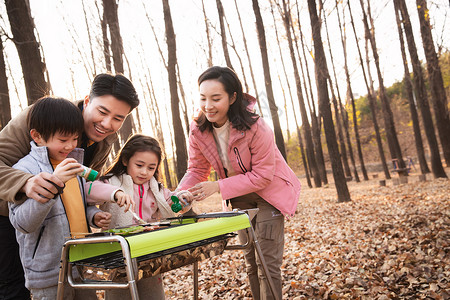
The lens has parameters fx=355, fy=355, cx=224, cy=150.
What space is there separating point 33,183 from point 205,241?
0.83 meters

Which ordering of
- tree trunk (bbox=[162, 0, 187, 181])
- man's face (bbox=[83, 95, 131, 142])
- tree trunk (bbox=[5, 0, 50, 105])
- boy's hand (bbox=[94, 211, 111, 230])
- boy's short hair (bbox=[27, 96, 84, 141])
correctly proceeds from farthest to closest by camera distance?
tree trunk (bbox=[162, 0, 187, 181])
tree trunk (bbox=[5, 0, 50, 105])
man's face (bbox=[83, 95, 131, 142])
boy's hand (bbox=[94, 211, 111, 230])
boy's short hair (bbox=[27, 96, 84, 141])

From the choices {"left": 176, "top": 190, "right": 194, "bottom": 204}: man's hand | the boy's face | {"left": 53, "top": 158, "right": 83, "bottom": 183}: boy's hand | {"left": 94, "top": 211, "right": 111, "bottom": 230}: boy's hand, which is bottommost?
{"left": 94, "top": 211, "right": 111, "bottom": 230}: boy's hand

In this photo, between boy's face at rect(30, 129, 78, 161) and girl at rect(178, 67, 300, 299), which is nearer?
boy's face at rect(30, 129, 78, 161)

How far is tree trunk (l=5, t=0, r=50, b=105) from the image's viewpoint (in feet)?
16.9

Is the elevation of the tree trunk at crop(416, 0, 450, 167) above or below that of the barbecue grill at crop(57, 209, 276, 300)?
above

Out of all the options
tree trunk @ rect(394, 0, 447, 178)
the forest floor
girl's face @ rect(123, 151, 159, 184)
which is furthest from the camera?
tree trunk @ rect(394, 0, 447, 178)

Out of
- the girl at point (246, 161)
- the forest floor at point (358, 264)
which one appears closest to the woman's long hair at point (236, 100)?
the girl at point (246, 161)

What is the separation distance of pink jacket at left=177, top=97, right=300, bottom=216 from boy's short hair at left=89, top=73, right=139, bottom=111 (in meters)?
0.65

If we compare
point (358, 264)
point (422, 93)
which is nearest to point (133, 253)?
point (358, 264)

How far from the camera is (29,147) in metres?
2.01

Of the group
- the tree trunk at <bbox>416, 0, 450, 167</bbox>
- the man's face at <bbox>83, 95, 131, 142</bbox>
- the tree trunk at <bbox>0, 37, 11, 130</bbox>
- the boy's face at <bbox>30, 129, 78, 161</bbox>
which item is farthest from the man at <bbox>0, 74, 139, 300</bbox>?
the tree trunk at <bbox>416, 0, 450, 167</bbox>

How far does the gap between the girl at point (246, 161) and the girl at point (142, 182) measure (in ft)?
0.95

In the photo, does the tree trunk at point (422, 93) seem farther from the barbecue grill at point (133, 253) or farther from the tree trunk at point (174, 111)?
the barbecue grill at point (133, 253)

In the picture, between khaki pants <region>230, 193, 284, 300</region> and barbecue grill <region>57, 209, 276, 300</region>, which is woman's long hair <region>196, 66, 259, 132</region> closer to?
khaki pants <region>230, 193, 284, 300</region>
